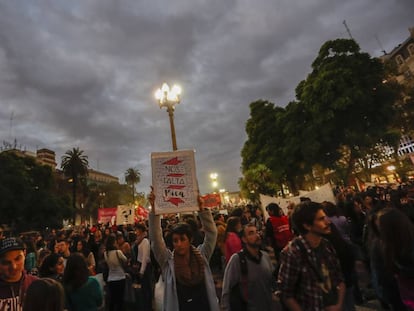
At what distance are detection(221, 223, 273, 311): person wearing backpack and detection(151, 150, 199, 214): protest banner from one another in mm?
894

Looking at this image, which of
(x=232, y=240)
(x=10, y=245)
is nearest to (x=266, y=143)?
(x=232, y=240)

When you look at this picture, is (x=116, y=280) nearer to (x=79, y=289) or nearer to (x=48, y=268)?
(x=48, y=268)

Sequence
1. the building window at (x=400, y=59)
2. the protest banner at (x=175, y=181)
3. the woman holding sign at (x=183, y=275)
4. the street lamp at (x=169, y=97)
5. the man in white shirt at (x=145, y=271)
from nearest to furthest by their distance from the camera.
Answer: the woman holding sign at (x=183, y=275), the protest banner at (x=175, y=181), the man in white shirt at (x=145, y=271), the street lamp at (x=169, y=97), the building window at (x=400, y=59)

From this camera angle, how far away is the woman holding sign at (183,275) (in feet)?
9.41

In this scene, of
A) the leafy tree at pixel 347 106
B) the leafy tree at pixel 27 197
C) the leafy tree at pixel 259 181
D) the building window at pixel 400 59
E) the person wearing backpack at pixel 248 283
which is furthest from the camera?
the building window at pixel 400 59

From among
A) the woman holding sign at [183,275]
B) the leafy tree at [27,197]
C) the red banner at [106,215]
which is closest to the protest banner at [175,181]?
the woman holding sign at [183,275]

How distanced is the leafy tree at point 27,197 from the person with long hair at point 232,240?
121 feet

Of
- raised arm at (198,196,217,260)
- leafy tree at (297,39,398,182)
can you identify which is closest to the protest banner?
raised arm at (198,196,217,260)

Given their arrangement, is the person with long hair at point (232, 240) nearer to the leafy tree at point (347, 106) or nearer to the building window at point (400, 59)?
the leafy tree at point (347, 106)

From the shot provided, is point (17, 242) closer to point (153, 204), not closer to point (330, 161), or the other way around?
point (153, 204)

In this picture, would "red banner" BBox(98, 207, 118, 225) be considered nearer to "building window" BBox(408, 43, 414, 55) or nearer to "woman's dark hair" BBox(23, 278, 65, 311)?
"woman's dark hair" BBox(23, 278, 65, 311)

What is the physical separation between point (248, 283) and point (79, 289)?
217cm

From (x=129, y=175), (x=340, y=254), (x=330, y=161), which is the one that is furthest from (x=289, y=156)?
(x=129, y=175)

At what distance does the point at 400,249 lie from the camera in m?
2.74
